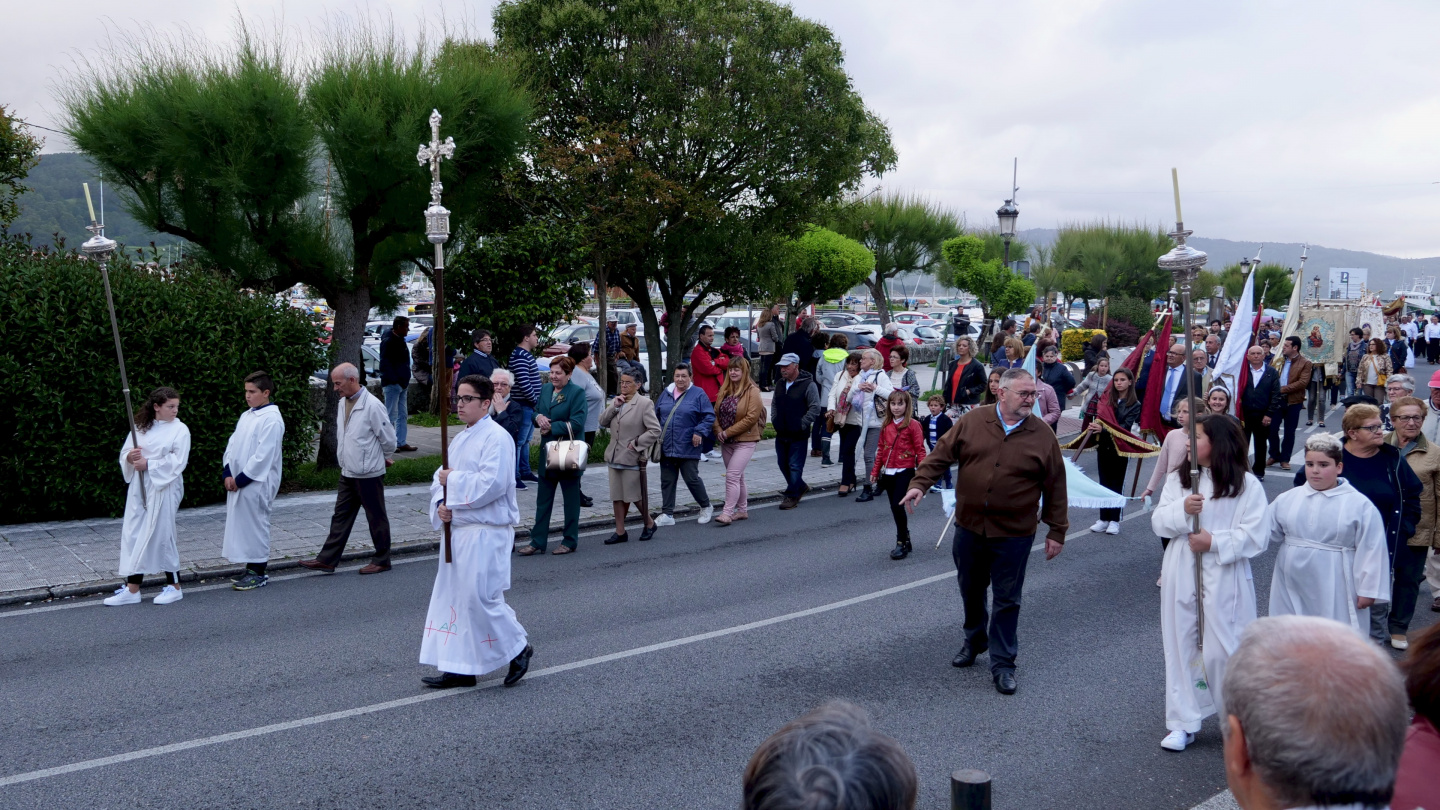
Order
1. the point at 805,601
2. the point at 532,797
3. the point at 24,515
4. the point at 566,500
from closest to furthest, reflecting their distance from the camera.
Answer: the point at 532,797 → the point at 805,601 → the point at 566,500 → the point at 24,515

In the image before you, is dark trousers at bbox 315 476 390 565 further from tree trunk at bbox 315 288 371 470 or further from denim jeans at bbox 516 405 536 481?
tree trunk at bbox 315 288 371 470

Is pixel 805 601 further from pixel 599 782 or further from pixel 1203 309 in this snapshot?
pixel 1203 309

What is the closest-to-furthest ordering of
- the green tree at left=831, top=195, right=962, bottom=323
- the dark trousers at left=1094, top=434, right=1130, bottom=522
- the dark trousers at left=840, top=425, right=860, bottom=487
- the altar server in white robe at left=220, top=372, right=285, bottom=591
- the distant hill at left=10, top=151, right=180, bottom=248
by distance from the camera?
the altar server in white robe at left=220, top=372, right=285, bottom=591, the dark trousers at left=1094, top=434, right=1130, bottom=522, the dark trousers at left=840, top=425, right=860, bottom=487, the distant hill at left=10, top=151, right=180, bottom=248, the green tree at left=831, top=195, right=962, bottom=323

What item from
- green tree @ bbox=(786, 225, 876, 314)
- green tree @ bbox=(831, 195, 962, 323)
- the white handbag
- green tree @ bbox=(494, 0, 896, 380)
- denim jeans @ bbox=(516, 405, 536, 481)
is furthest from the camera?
green tree @ bbox=(831, 195, 962, 323)

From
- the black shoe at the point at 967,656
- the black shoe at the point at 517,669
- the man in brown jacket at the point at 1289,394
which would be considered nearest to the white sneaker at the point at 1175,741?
the black shoe at the point at 967,656

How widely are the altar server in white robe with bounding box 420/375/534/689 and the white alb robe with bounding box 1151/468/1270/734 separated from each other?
12.0 feet

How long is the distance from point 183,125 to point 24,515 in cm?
471

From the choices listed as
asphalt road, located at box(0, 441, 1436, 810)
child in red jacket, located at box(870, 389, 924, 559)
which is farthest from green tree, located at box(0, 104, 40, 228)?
child in red jacket, located at box(870, 389, 924, 559)

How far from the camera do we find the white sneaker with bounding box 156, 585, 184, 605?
8.49 m

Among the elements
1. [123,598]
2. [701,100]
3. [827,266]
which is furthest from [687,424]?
[827,266]

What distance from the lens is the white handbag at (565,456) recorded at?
10.3 m

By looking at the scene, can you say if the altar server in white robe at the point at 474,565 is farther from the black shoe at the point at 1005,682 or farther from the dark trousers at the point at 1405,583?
the dark trousers at the point at 1405,583

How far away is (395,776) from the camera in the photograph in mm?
5230

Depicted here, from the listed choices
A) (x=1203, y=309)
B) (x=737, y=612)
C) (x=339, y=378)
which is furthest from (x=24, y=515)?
(x=1203, y=309)
